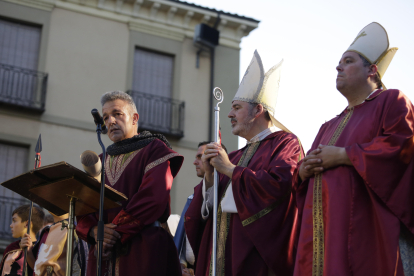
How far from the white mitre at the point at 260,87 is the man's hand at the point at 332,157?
3.74ft

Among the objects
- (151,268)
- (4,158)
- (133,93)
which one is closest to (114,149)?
(151,268)

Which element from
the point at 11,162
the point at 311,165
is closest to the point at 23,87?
the point at 11,162

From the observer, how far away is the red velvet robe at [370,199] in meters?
3.41

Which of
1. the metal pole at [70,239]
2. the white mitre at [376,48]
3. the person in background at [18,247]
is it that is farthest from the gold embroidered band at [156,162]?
the person in background at [18,247]

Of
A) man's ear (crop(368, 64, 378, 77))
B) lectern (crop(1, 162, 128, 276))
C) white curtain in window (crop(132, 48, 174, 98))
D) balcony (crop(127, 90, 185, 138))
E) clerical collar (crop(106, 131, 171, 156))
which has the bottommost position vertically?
lectern (crop(1, 162, 128, 276))

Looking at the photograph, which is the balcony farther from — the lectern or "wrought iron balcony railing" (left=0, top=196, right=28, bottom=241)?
the lectern

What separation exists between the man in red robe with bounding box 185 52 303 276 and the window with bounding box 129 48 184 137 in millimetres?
9489

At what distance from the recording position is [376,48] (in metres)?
4.28

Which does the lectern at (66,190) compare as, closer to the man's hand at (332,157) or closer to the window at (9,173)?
the man's hand at (332,157)

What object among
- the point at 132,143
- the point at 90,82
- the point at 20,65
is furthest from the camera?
the point at 90,82

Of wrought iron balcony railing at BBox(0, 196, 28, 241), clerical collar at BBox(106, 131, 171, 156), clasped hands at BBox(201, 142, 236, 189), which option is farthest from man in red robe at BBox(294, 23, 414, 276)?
wrought iron balcony railing at BBox(0, 196, 28, 241)

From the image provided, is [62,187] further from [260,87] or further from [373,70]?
[373,70]

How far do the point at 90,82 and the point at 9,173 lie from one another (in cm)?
287

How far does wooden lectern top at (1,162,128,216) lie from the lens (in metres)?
4.24
